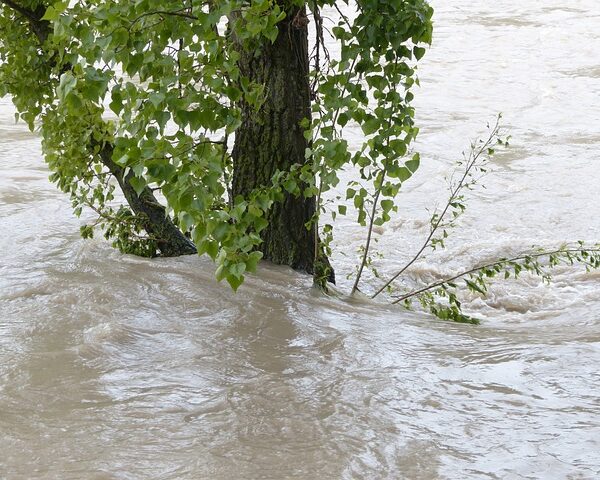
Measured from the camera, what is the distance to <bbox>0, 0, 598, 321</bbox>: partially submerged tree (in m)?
3.70

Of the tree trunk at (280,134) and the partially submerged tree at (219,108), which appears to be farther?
the tree trunk at (280,134)

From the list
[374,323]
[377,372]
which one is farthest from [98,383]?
[374,323]

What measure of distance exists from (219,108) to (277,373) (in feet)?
3.83

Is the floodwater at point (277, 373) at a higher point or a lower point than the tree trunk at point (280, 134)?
lower

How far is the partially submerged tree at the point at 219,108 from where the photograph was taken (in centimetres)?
370

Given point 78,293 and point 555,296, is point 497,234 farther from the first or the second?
point 78,293

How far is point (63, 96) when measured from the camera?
140 inches

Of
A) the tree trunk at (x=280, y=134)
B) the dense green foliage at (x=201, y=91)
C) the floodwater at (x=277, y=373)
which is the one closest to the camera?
the floodwater at (x=277, y=373)

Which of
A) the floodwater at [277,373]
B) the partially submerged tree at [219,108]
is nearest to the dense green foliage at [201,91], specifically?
the partially submerged tree at [219,108]

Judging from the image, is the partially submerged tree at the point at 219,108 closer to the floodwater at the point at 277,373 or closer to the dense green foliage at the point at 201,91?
the dense green foliage at the point at 201,91

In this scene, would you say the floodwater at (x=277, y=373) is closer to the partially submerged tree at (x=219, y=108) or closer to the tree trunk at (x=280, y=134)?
the tree trunk at (x=280, y=134)

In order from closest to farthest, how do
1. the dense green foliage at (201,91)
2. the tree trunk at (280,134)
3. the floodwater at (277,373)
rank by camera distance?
the floodwater at (277,373), the dense green foliage at (201,91), the tree trunk at (280,134)

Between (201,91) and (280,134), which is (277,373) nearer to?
(201,91)

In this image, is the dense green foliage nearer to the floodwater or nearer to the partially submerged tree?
the partially submerged tree
